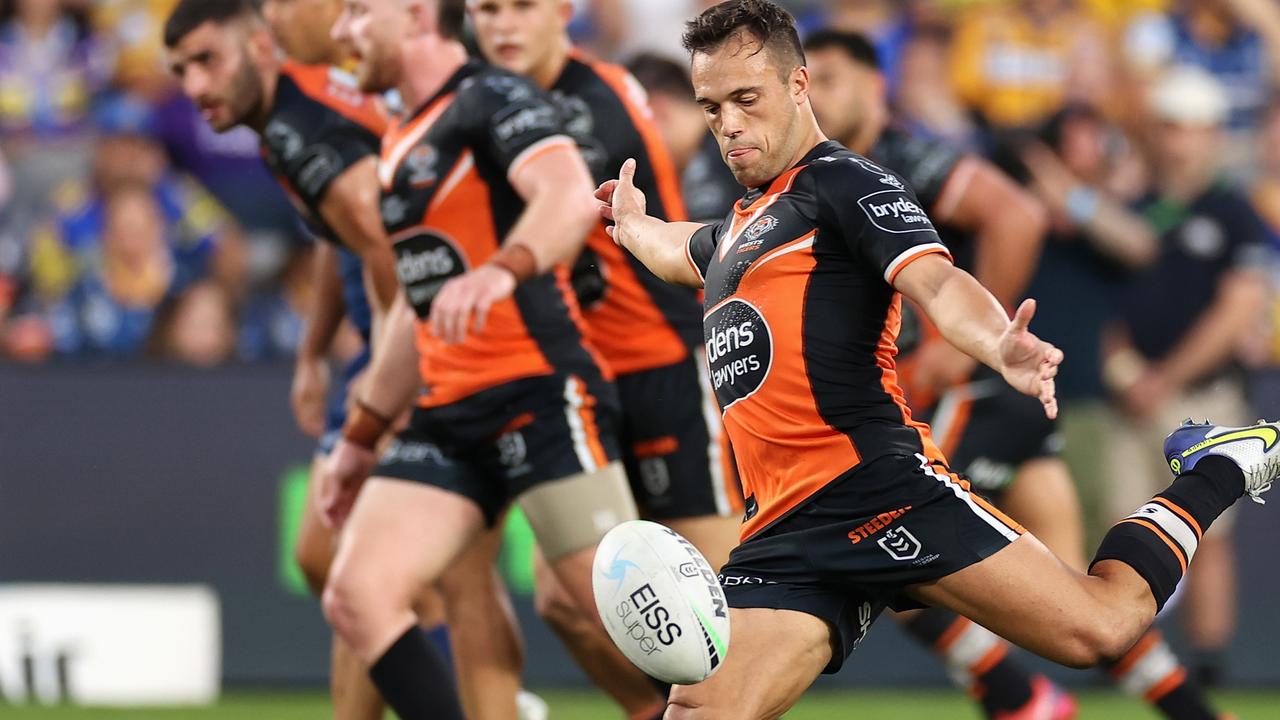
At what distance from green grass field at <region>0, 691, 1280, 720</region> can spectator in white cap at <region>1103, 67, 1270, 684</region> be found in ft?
1.79

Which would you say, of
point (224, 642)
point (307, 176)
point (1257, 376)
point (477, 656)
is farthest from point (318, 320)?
point (1257, 376)

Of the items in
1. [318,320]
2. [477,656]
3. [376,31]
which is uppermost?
[376,31]

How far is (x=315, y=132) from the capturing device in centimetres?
643

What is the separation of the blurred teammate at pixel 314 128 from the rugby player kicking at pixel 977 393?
1.95 meters

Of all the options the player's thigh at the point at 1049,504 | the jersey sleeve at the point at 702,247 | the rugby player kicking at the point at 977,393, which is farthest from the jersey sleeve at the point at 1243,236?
the jersey sleeve at the point at 702,247

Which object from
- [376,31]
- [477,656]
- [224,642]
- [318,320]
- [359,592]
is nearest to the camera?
[359,592]

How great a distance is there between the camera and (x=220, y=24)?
6598mm

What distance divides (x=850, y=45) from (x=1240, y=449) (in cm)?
303

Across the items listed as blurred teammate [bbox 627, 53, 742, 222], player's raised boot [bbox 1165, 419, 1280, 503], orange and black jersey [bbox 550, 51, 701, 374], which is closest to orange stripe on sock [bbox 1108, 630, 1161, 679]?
orange and black jersey [bbox 550, 51, 701, 374]

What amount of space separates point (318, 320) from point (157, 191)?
441 centimetres

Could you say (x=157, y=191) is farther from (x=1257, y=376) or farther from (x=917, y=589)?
(x=917, y=589)

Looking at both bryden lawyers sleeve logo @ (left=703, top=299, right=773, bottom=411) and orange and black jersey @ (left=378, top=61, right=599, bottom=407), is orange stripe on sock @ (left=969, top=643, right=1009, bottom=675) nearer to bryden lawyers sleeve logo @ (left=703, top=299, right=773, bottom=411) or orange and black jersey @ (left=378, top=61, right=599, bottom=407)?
orange and black jersey @ (left=378, top=61, right=599, bottom=407)

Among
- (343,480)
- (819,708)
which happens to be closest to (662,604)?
(343,480)

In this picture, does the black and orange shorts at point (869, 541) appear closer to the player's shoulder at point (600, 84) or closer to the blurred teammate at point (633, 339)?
the blurred teammate at point (633, 339)
